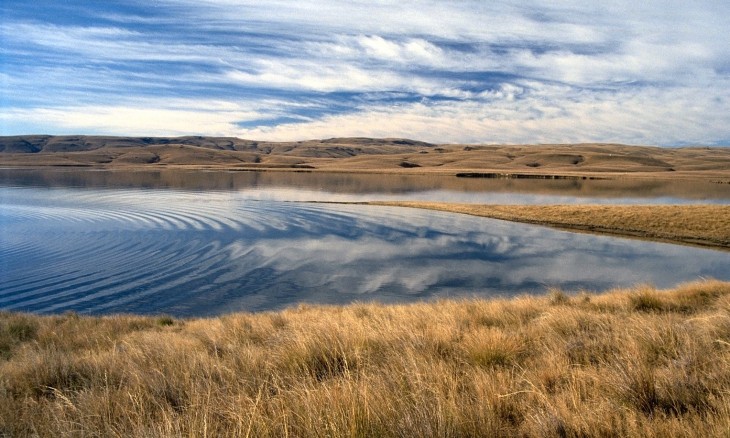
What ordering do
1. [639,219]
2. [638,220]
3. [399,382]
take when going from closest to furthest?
1. [399,382]
2. [638,220]
3. [639,219]

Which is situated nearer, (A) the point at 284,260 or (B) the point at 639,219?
(A) the point at 284,260

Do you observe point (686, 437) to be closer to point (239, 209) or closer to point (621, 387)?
point (621, 387)

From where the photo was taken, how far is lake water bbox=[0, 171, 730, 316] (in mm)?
16438

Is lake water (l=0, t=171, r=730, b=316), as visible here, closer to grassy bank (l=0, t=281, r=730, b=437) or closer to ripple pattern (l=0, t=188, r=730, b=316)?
ripple pattern (l=0, t=188, r=730, b=316)

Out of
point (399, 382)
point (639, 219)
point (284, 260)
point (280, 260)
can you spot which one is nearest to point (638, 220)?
point (639, 219)

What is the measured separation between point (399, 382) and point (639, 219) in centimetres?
3509

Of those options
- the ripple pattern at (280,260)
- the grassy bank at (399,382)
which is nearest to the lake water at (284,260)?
the ripple pattern at (280,260)

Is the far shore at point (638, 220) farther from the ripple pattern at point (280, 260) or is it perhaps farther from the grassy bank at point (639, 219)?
the ripple pattern at point (280, 260)

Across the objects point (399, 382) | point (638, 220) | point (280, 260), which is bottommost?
point (280, 260)

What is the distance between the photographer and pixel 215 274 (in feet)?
62.3

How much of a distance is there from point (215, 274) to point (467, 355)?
15249 mm

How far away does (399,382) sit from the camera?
452 cm

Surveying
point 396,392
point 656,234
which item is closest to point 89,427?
point 396,392

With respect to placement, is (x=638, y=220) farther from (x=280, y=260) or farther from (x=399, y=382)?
(x=399, y=382)
